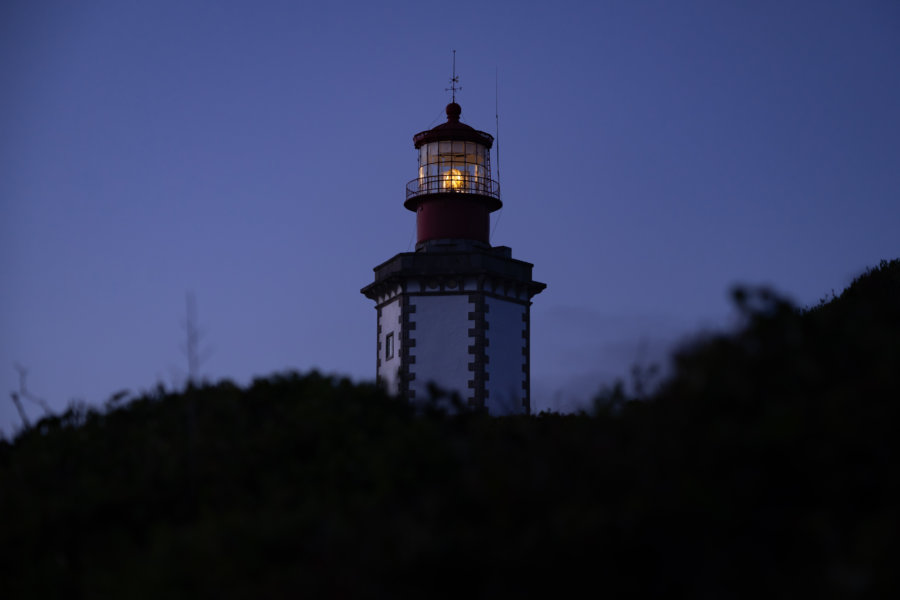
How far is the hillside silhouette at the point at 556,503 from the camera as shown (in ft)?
17.0

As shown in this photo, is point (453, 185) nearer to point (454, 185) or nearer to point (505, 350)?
point (454, 185)

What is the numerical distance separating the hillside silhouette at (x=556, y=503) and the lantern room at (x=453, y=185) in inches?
1055

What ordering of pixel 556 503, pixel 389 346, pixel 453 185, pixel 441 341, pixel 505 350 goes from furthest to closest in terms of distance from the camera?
pixel 453 185 < pixel 389 346 < pixel 505 350 < pixel 441 341 < pixel 556 503

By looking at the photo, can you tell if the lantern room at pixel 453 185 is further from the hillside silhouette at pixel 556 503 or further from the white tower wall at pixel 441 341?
the hillside silhouette at pixel 556 503

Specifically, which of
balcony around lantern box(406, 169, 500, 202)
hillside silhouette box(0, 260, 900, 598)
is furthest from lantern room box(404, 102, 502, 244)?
hillside silhouette box(0, 260, 900, 598)

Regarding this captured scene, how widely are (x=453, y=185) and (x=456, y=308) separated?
5085 millimetres

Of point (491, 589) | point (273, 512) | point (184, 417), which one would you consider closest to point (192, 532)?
point (273, 512)

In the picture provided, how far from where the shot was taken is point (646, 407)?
7180 millimetres

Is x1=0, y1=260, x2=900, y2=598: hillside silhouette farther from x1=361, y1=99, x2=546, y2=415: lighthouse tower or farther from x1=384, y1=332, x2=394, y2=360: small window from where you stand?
x1=384, y1=332, x2=394, y2=360: small window

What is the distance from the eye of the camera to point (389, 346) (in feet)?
109

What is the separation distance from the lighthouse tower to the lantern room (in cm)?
5

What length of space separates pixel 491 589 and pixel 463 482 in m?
Result: 1.04

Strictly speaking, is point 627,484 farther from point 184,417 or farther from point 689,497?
point 184,417

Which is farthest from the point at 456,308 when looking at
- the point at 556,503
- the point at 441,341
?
the point at 556,503
